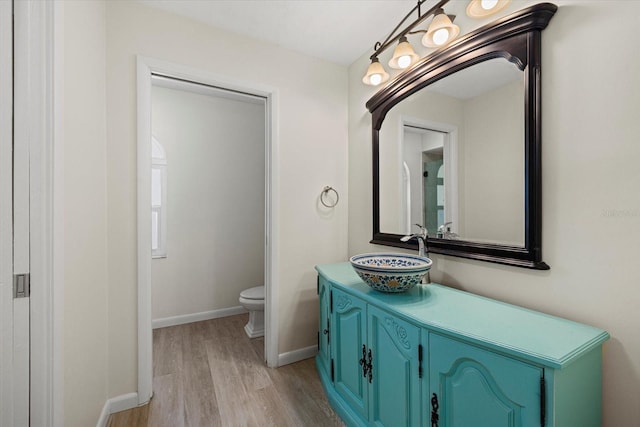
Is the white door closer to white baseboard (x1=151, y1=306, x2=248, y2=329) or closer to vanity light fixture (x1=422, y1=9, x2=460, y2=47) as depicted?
vanity light fixture (x1=422, y1=9, x2=460, y2=47)

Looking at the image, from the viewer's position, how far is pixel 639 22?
870 millimetres

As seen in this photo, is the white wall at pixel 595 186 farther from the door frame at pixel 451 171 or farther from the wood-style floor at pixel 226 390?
the wood-style floor at pixel 226 390

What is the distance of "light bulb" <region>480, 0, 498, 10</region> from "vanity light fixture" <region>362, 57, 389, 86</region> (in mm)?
666

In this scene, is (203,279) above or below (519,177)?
below

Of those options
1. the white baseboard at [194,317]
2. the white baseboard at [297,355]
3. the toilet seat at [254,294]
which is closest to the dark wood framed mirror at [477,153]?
the white baseboard at [297,355]

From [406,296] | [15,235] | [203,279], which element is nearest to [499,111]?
[406,296]

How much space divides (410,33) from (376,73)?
379 millimetres

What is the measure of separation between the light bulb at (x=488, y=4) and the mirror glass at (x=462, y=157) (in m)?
0.22

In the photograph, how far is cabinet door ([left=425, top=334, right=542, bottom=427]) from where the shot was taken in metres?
0.78

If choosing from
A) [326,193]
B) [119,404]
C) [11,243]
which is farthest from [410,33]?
[119,404]

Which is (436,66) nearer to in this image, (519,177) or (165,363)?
(519,177)

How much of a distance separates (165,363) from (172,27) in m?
2.43

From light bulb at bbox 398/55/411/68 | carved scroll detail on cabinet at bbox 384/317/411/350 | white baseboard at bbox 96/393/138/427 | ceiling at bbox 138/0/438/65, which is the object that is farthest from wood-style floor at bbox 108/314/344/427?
ceiling at bbox 138/0/438/65

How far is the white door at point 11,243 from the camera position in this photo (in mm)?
860
